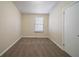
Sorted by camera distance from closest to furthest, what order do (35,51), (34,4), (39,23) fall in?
(35,51) < (34,4) < (39,23)

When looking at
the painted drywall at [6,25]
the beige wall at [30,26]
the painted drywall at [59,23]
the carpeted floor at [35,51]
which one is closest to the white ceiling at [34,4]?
the painted drywall at [59,23]

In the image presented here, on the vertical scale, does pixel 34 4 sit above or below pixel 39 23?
above

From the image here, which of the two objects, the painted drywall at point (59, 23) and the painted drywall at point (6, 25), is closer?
the painted drywall at point (6, 25)

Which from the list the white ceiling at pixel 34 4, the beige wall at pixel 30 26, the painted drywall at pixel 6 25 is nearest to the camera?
the painted drywall at pixel 6 25

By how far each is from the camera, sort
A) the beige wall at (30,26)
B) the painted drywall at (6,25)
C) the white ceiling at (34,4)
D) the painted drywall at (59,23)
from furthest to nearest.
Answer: the beige wall at (30,26)
the white ceiling at (34,4)
the painted drywall at (59,23)
the painted drywall at (6,25)

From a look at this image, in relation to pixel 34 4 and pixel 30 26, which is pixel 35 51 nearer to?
pixel 34 4

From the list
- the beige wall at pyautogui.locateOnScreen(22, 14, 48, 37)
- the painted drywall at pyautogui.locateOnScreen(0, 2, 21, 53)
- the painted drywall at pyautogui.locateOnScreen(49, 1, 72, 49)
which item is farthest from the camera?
the beige wall at pyautogui.locateOnScreen(22, 14, 48, 37)

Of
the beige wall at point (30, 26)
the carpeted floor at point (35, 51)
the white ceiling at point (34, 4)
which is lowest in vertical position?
the carpeted floor at point (35, 51)

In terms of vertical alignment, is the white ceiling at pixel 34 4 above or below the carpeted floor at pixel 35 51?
above

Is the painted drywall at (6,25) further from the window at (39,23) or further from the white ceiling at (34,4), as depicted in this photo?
the window at (39,23)

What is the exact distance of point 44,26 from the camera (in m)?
9.71

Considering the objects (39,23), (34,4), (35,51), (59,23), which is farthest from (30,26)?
(35,51)

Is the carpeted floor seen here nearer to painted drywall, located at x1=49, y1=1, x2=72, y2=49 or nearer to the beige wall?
painted drywall, located at x1=49, y1=1, x2=72, y2=49

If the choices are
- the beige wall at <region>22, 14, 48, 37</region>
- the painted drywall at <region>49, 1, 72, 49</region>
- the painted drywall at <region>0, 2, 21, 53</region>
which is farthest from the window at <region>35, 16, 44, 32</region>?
the painted drywall at <region>0, 2, 21, 53</region>
